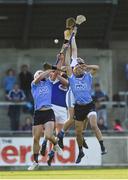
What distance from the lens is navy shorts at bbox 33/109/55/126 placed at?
19.5m

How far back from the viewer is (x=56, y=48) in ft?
103

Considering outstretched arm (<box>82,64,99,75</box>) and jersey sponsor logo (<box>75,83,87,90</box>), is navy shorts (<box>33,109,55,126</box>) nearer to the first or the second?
jersey sponsor logo (<box>75,83,87,90</box>)

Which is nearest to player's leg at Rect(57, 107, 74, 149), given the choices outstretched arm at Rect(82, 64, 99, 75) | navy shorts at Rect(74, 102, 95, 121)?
navy shorts at Rect(74, 102, 95, 121)

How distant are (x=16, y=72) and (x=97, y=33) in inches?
139

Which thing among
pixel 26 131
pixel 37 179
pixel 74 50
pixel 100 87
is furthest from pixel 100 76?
pixel 37 179

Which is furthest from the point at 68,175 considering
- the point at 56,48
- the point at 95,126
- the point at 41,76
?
the point at 56,48

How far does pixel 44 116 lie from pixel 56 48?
40.2 feet

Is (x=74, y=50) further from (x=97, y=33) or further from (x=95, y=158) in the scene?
(x=97, y=33)

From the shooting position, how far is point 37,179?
53.7 feet

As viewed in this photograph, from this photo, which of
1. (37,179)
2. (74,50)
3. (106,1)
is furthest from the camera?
(106,1)

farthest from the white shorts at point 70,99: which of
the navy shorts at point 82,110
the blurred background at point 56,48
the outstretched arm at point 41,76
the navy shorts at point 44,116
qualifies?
the blurred background at point 56,48

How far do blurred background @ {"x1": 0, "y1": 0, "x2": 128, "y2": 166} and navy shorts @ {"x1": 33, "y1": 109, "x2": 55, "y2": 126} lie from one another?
694 centimetres

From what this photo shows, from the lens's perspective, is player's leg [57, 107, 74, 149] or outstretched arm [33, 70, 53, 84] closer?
outstretched arm [33, 70, 53, 84]

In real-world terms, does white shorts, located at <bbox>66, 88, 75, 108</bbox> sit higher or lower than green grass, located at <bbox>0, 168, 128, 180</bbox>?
higher
